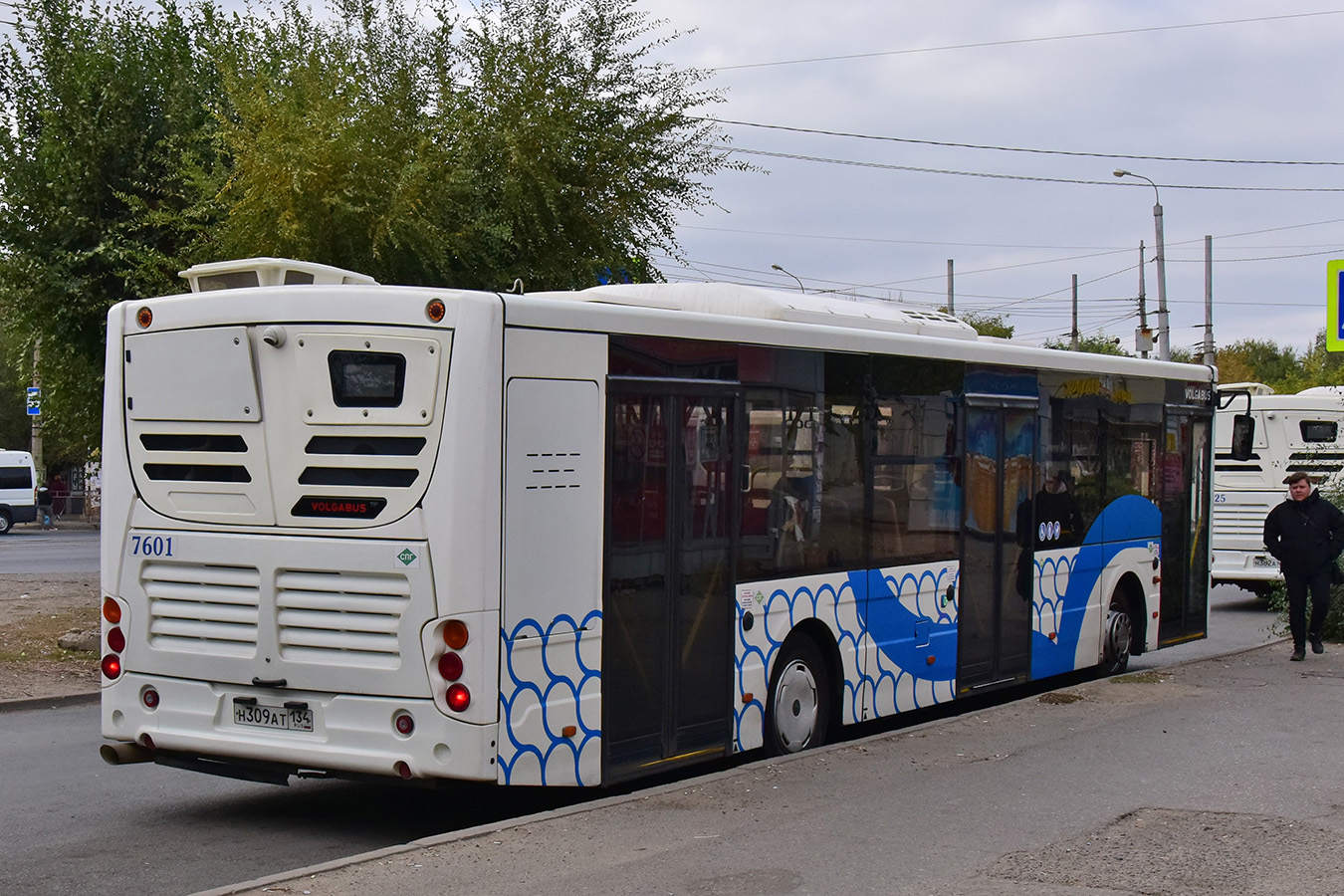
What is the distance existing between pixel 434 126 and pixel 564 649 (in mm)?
9216

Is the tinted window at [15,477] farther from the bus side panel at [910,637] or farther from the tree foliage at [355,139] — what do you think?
the bus side panel at [910,637]

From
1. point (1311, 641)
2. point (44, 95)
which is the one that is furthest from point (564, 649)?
point (44, 95)

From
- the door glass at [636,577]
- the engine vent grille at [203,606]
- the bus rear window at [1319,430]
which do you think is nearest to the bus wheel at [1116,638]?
the door glass at [636,577]

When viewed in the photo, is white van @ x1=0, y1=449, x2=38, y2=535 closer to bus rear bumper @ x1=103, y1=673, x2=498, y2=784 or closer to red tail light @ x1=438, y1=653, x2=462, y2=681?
bus rear bumper @ x1=103, y1=673, x2=498, y2=784

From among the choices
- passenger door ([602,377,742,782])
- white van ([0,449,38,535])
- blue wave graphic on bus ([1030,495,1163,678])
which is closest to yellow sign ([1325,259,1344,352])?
blue wave graphic on bus ([1030,495,1163,678])

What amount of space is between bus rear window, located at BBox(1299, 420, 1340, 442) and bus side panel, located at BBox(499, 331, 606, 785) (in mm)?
17942

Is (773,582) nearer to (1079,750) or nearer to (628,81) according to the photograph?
(1079,750)

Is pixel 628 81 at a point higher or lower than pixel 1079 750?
higher

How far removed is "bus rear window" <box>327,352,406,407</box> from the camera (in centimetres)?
729

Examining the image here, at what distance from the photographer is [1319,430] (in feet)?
74.8

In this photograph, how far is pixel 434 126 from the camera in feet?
50.8

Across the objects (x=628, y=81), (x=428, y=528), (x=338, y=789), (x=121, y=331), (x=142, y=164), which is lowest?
(x=338, y=789)

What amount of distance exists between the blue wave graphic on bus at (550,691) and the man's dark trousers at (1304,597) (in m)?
9.52

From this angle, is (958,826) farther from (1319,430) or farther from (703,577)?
(1319,430)
